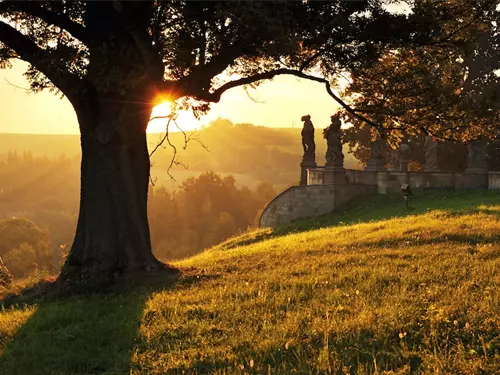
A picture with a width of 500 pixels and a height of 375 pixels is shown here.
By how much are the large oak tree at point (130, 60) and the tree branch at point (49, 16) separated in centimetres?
2

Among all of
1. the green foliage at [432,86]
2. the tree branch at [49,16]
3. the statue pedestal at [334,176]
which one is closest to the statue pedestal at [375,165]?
the statue pedestal at [334,176]

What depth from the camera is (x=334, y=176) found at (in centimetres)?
2828

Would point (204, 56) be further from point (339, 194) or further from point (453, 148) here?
point (453, 148)

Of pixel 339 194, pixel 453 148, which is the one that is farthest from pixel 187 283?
pixel 453 148

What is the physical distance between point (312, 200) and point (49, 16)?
20189 millimetres

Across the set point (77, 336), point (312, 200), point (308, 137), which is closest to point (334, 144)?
point (312, 200)

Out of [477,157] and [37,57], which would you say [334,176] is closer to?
[477,157]

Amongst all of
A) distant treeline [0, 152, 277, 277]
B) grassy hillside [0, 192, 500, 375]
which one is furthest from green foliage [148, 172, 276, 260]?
grassy hillside [0, 192, 500, 375]

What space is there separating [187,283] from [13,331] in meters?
3.14

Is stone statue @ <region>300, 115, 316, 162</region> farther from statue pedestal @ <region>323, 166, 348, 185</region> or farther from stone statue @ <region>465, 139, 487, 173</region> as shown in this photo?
stone statue @ <region>465, 139, 487, 173</region>

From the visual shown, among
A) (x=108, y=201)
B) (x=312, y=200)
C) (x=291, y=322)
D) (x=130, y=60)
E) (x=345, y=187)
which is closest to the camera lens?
(x=291, y=322)

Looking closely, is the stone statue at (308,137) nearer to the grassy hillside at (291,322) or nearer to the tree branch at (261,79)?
the tree branch at (261,79)

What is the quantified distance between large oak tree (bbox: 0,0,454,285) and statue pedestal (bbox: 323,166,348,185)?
1753 cm

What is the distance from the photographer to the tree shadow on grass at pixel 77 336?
5.07 m
